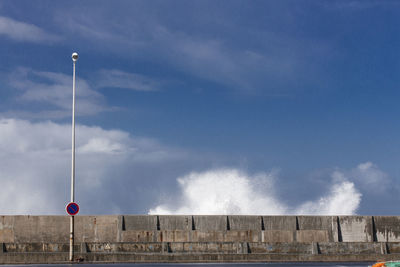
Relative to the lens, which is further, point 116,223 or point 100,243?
point 116,223

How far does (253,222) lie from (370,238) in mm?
6962

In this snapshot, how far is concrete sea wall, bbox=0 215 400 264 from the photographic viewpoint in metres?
27.6

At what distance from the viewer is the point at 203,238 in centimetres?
3031

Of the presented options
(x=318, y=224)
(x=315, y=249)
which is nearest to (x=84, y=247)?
(x=315, y=249)

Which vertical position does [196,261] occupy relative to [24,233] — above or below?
below

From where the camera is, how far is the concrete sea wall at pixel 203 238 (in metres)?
27.6

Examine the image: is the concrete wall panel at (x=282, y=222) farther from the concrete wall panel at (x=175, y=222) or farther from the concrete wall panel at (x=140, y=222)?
the concrete wall panel at (x=140, y=222)

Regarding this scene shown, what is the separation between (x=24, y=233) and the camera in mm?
29953

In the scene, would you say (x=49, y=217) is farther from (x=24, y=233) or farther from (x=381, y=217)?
(x=381, y=217)

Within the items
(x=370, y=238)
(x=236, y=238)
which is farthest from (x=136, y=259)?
(x=370, y=238)

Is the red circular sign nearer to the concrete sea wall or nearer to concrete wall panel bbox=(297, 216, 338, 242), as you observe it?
the concrete sea wall

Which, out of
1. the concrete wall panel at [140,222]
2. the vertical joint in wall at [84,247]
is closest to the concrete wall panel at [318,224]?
the concrete wall panel at [140,222]

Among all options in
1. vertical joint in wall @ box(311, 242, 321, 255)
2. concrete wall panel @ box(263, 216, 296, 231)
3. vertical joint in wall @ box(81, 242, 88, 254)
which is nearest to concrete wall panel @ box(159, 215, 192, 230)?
concrete wall panel @ box(263, 216, 296, 231)

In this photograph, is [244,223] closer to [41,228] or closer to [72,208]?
[72,208]
